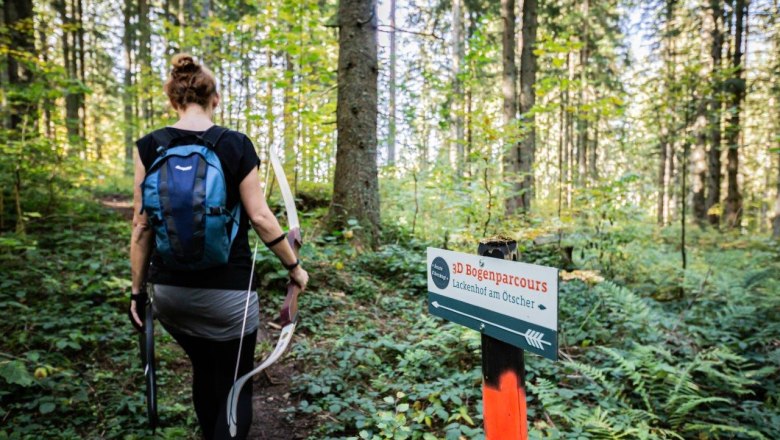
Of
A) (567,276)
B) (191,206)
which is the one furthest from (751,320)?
(191,206)

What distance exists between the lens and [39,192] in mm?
6609

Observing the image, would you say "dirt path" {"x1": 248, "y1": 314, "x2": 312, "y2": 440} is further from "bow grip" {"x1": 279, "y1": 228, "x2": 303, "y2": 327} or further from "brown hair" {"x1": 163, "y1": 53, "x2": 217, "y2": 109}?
"brown hair" {"x1": 163, "y1": 53, "x2": 217, "y2": 109}

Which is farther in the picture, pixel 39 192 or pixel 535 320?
pixel 39 192

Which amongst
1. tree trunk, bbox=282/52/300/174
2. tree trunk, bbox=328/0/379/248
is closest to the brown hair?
tree trunk, bbox=328/0/379/248

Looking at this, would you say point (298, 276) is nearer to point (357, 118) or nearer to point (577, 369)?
point (577, 369)

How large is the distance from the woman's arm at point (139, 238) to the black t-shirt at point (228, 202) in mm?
81

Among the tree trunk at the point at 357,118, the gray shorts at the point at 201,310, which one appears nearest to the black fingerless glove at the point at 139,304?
the gray shorts at the point at 201,310

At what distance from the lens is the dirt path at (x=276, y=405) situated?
2.90 metres

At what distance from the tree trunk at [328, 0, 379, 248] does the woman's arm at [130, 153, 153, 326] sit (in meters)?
4.18

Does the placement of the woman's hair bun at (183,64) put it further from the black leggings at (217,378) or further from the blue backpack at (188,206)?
the black leggings at (217,378)

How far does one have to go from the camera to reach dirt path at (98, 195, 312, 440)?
2.90 meters

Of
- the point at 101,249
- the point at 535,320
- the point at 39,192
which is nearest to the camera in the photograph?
the point at 535,320

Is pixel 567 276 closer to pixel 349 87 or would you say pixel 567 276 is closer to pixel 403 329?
pixel 403 329

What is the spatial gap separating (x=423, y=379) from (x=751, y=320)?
373 cm
